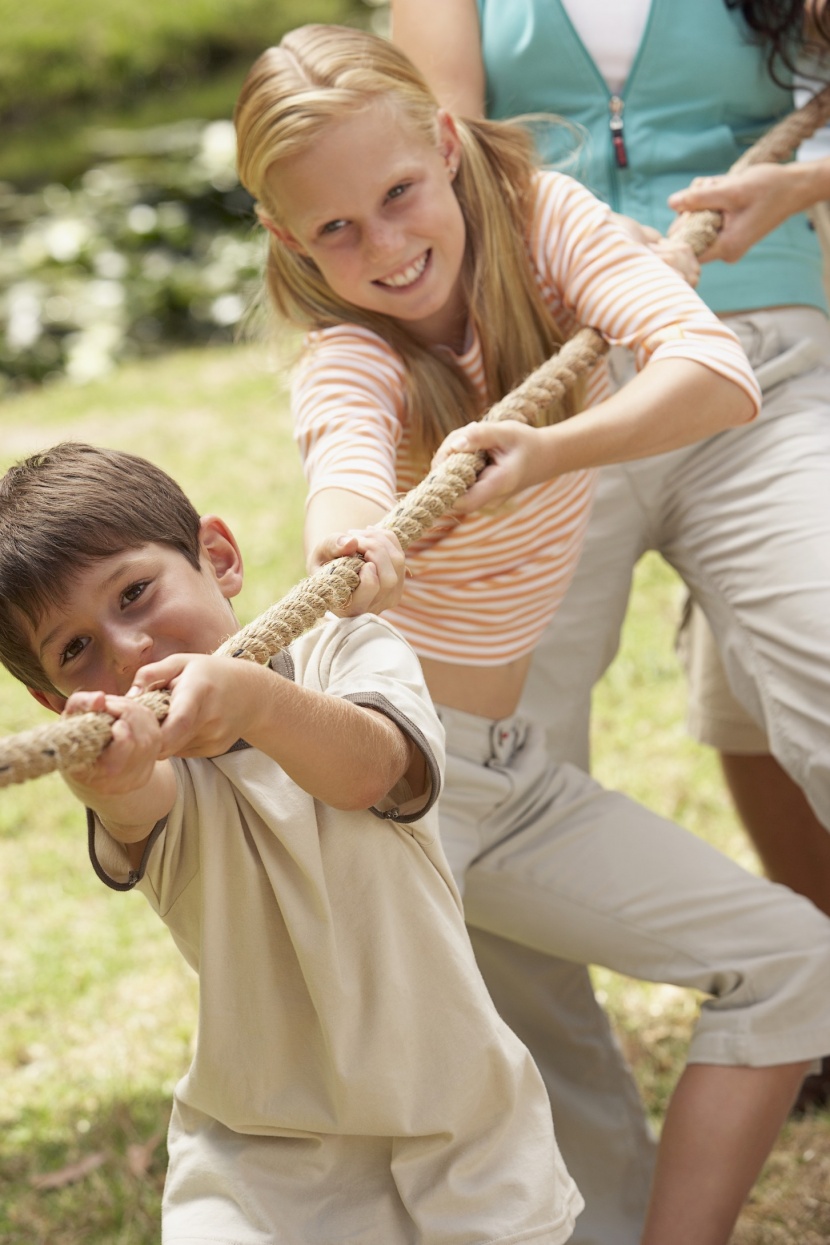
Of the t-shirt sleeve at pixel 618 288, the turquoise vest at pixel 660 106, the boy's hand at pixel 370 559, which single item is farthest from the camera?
the turquoise vest at pixel 660 106

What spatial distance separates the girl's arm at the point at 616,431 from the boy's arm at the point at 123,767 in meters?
0.52

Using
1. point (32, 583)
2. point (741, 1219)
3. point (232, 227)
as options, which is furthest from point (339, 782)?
point (232, 227)

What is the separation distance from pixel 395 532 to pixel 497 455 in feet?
0.66

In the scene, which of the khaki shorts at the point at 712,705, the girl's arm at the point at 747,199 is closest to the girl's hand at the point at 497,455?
the girl's arm at the point at 747,199

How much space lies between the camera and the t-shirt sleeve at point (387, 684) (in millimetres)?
1375

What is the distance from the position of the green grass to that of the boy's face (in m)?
0.77

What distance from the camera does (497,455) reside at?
1.66m

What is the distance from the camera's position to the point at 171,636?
1.37 m

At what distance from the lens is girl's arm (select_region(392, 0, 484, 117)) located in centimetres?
217

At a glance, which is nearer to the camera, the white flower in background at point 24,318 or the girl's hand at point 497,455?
the girl's hand at point 497,455

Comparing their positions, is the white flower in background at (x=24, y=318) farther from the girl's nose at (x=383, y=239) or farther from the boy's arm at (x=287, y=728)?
the boy's arm at (x=287, y=728)

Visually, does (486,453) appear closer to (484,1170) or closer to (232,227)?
(484,1170)

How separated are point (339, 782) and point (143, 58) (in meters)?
11.5

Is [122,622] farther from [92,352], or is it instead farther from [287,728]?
[92,352]
